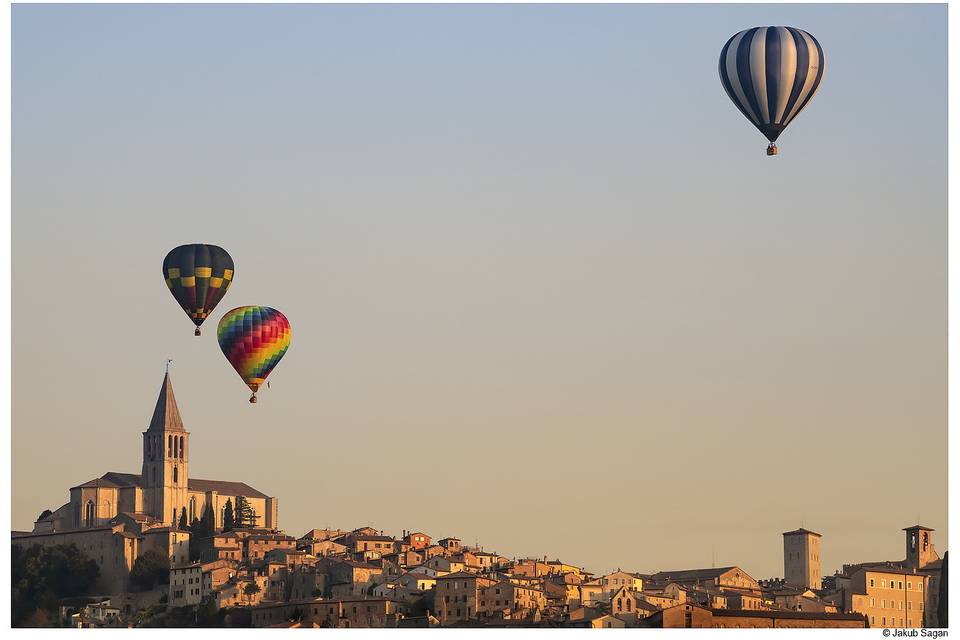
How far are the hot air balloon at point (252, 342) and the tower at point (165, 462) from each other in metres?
35.7

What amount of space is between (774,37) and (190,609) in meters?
31.4

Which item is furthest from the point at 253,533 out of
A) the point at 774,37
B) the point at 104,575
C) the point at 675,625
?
the point at 774,37

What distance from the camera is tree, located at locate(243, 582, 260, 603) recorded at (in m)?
70.5

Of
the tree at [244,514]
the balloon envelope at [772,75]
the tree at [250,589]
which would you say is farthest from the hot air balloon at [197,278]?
the tree at [244,514]

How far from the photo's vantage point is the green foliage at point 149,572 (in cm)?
7588

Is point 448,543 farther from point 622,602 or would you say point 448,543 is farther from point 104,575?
point 622,602

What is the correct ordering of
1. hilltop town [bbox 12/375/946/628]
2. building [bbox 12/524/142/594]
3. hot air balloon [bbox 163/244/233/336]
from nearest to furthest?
hot air balloon [bbox 163/244/233/336] → hilltop town [bbox 12/375/946/628] → building [bbox 12/524/142/594]

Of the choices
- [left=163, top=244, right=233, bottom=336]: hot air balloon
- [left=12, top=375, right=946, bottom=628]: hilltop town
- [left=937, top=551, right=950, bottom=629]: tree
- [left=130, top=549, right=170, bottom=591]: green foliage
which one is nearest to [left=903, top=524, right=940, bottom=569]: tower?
[left=12, top=375, right=946, bottom=628]: hilltop town

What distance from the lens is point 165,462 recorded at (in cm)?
9775

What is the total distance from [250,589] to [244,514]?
70.8ft

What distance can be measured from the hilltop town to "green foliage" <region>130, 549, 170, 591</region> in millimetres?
67

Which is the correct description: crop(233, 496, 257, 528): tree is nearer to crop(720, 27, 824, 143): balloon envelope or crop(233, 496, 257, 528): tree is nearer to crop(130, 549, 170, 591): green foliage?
crop(130, 549, 170, 591): green foliage
